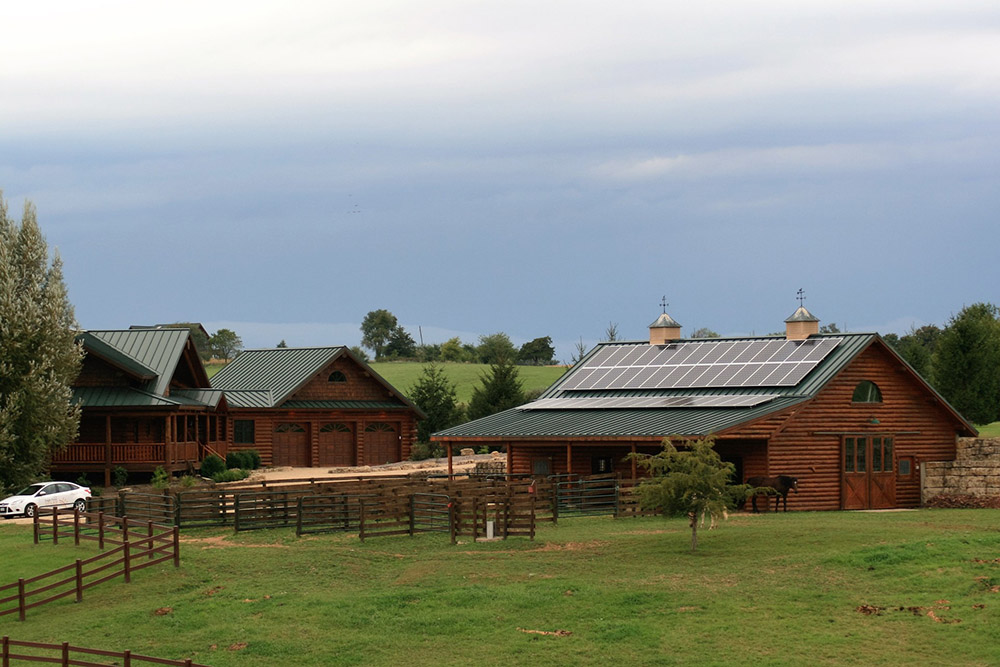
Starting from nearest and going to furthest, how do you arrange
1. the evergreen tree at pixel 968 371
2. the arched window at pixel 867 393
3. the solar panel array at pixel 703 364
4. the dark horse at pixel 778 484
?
1. the dark horse at pixel 778 484
2. the arched window at pixel 867 393
3. the solar panel array at pixel 703 364
4. the evergreen tree at pixel 968 371

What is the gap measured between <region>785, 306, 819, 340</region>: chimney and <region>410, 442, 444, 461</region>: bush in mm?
26135

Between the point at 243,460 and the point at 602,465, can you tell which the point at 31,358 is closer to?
the point at 243,460

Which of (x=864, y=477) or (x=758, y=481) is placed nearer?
(x=758, y=481)

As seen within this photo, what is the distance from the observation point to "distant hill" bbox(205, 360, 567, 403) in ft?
367

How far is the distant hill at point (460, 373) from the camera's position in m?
112

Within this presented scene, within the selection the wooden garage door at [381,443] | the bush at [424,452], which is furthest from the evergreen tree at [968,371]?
the wooden garage door at [381,443]

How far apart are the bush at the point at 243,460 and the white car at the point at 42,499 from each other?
1590 centimetres

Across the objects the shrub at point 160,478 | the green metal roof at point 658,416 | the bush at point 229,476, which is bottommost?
the bush at point 229,476

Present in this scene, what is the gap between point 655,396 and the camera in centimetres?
5000

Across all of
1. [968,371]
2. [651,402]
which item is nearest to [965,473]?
[651,402]

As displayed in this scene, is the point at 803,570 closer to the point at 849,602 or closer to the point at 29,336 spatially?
the point at 849,602

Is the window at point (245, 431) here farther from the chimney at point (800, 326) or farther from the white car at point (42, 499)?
the chimney at point (800, 326)

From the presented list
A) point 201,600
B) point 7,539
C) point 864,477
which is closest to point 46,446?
point 7,539

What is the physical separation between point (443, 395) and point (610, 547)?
144 feet
